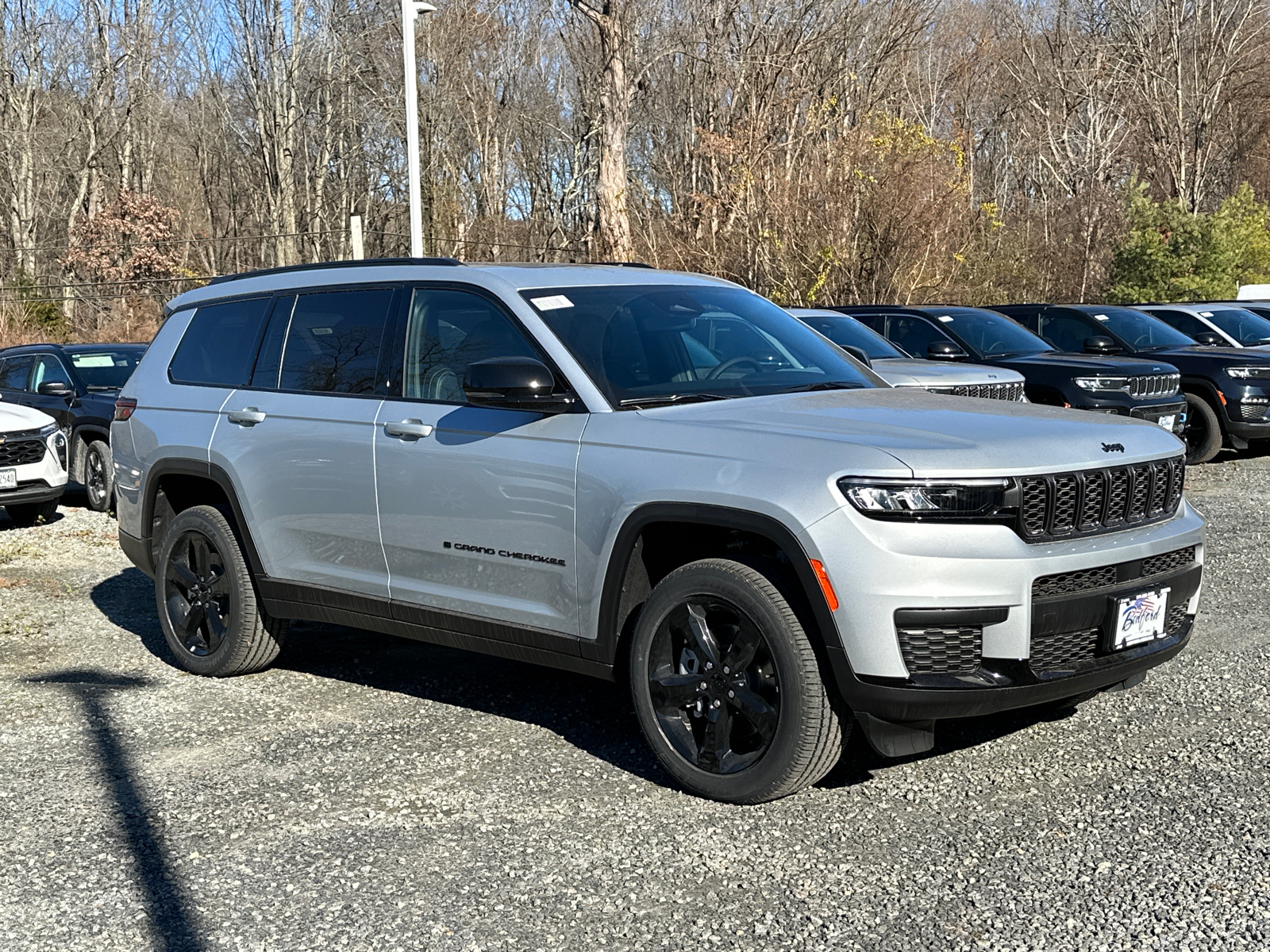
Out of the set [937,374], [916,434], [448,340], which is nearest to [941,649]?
[916,434]

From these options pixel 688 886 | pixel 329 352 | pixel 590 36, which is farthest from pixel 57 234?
pixel 688 886

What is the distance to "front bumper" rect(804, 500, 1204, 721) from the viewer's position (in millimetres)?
4109

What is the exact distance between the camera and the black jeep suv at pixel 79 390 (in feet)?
42.4

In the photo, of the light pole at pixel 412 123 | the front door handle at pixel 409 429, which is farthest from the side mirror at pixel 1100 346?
the front door handle at pixel 409 429

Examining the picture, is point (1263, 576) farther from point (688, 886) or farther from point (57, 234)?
point (57, 234)

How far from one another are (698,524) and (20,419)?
903 cm

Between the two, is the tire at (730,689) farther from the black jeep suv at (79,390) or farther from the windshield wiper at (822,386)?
the black jeep suv at (79,390)

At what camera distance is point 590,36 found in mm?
40594

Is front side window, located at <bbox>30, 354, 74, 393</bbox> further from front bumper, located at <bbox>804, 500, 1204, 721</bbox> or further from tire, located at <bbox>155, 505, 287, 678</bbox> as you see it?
front bumper, located at <bbox>804, 500, 1204, 721</bbox>

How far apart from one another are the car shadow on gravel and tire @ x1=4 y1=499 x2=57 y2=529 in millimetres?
6348

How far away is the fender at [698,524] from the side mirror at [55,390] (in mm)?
9740

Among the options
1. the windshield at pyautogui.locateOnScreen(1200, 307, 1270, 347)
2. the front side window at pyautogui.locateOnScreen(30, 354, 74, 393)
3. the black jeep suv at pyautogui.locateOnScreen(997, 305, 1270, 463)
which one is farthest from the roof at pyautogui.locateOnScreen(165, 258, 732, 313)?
the windshield at pyautogui.locateOnScreen(1200, 307, 1270, 347)

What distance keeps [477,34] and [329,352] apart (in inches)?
1509

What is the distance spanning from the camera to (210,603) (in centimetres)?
649
